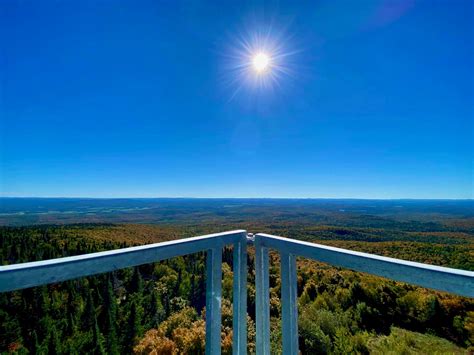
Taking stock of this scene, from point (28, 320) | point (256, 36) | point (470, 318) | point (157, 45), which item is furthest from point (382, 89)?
point (28, 320)

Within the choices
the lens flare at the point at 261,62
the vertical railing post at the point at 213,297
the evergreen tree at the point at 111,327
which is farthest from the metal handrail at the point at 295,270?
the lens flare at the point at 261,62

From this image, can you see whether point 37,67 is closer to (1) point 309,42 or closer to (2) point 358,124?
(1) point 309,42

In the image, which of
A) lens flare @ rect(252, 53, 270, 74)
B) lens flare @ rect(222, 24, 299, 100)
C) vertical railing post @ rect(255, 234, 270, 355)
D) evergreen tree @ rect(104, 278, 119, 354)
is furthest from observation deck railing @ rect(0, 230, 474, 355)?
lens flare @ rect(222, 24, 299, 100)

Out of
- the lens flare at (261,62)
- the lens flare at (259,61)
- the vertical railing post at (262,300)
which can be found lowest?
the vertical railing post at (262,300)

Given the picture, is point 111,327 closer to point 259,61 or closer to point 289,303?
point 289,303

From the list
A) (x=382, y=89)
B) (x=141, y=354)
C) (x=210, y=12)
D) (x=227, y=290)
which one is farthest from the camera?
(x=382, y=89)

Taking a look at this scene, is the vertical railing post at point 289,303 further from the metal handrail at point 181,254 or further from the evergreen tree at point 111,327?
the evergreen tree at point 111,327

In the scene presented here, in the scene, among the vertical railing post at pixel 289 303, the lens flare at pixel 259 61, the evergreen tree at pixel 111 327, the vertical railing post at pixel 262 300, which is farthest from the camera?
the lens flare at pixel 259 61
